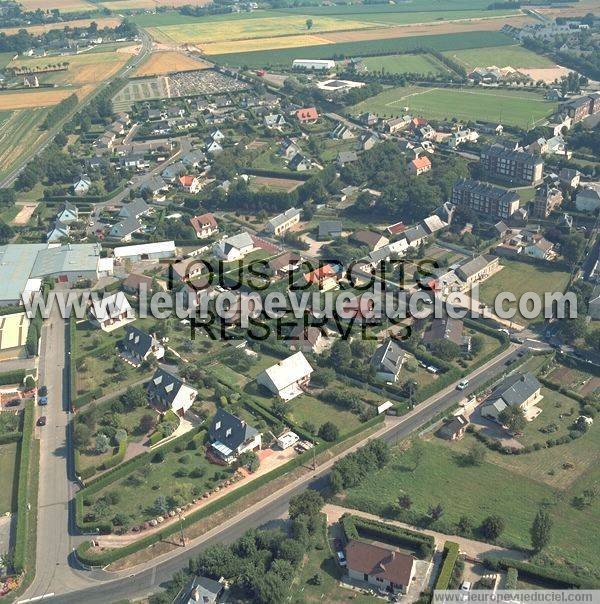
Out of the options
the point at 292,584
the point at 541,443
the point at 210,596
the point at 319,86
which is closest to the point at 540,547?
the point at 541,443

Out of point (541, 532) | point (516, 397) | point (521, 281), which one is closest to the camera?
point (541, 532)

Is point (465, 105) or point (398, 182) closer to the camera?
point (398, 182)

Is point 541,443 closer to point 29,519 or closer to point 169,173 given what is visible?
point 29,519

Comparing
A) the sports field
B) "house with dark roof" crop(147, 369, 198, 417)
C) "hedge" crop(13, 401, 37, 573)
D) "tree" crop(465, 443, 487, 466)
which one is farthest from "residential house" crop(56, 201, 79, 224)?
"tree" crop(465, 443, 487, 466)

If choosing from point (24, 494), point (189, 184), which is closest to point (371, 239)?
point (189, 184)

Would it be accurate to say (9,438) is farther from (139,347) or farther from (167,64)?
(167,64)

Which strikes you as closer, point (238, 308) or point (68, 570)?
point (68, 570)

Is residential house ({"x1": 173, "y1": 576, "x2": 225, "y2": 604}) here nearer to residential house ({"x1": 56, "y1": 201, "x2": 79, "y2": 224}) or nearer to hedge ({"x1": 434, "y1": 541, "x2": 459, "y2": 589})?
hedge ({"x1": 434, "y1": 541, "x2": 459, "y2": 589})
